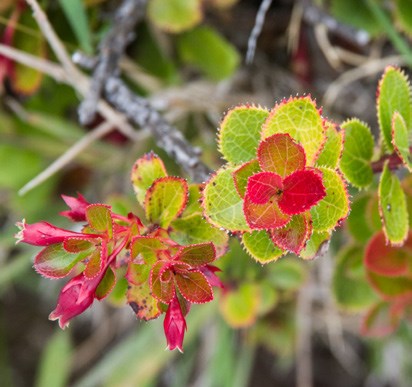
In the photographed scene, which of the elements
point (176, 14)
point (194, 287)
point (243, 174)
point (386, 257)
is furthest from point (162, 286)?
point (176, 14)

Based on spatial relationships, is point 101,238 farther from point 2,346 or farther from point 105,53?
point 2,346

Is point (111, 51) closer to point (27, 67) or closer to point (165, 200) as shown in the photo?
point (27, 67)

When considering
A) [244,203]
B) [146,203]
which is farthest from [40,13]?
[244,203]

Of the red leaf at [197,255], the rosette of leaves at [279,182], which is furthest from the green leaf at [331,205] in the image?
the red leaf at [197,255]

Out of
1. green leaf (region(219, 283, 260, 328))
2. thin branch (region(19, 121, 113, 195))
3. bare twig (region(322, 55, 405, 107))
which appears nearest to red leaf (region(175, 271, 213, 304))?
thin branch (region(19, 121, 113, 195))

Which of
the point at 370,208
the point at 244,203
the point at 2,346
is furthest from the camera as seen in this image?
the point at 2,346

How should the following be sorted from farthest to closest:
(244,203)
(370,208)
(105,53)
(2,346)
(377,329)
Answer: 1. (2,346)
2. (377,329)
3. (105,53)
4. (370,208)
5. (244,203)

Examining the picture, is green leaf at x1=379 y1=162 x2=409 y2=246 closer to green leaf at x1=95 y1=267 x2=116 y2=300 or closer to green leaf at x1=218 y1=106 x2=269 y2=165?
green leaf at x1=218 y1=106 x2=269 y2=165
